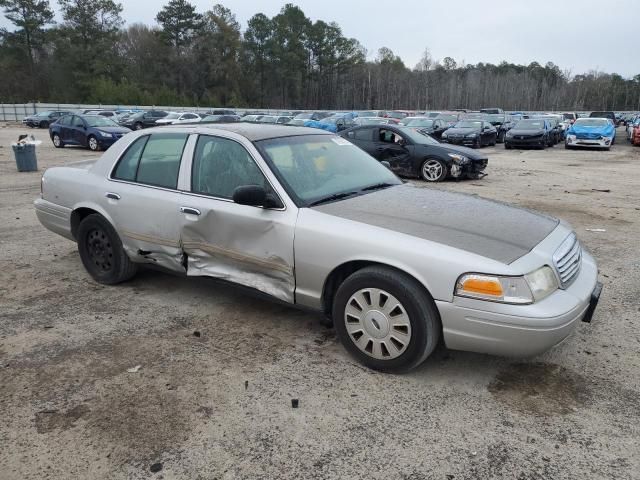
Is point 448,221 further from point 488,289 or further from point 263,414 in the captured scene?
point 263,414

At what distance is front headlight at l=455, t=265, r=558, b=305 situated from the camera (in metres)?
2.95

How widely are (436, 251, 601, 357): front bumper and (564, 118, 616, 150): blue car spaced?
23.9 meters

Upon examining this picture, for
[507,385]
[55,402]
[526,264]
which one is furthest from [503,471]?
[55,402]

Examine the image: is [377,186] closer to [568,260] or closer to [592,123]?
[568,260]

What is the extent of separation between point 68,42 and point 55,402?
246 ft

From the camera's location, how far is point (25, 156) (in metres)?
14.0

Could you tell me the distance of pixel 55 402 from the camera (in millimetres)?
3104

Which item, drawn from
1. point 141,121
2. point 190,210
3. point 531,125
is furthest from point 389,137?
point 141,121

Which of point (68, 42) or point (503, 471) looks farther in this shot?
point (68, 42)

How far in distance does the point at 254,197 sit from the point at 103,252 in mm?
2158

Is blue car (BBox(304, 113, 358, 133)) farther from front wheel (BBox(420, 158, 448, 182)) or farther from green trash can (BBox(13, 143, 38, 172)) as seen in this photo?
green trash can (BBox(13, 143, 38, 172))

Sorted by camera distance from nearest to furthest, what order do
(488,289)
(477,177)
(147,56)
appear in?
1. (488,289)
2. (477,177)
3. (147,56)

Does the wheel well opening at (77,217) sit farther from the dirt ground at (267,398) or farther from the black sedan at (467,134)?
the black sedan at (467,134)

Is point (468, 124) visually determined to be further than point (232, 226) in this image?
Yes
